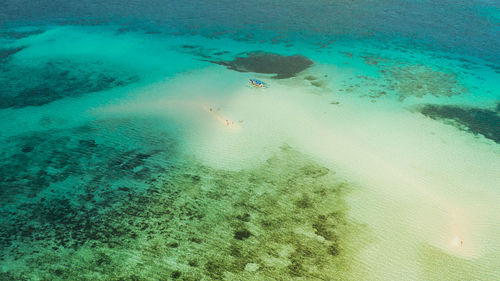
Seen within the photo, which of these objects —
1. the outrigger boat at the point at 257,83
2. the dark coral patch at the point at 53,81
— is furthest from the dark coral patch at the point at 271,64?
the dark coral patch at the point at 53,81

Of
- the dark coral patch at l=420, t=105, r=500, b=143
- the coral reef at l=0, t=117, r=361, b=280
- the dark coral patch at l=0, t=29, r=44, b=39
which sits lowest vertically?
the coral reef at l=0, t=117, r=361, b=280

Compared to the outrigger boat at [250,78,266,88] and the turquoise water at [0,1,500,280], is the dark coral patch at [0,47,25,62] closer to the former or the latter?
the turquoise water at [0,1,500,280]

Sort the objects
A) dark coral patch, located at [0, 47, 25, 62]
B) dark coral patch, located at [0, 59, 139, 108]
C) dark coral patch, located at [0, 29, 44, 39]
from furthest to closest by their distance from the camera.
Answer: dark coral patch, located at [0, 29, 44, 39] < dark coral patch, located at [0, 47, 25, 62] < dark coral patch, located at [0, 59, 139, 108]

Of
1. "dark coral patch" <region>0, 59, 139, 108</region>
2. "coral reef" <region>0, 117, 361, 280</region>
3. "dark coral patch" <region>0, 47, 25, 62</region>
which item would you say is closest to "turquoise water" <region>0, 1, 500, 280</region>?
"coral reef" <region>0, 117, 361, 280</region>

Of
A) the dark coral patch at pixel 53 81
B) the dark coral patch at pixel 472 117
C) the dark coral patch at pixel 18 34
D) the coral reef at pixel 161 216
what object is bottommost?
the coral reef at pixel 161 216

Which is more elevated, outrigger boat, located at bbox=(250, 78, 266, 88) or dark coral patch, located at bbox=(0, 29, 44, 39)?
dark coral patch, located at bbox=(0, 29, 44, 39)

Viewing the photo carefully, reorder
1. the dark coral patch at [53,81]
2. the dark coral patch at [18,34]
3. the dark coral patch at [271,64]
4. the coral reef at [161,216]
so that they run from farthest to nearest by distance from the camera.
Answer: the dark coral patch at [18,34] < the dark coral patch at [271,64] < the dark coral patch at [53,81] < the coral reef at [161,216]

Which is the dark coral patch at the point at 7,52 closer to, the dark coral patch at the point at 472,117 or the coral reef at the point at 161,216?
the coral reef at the point at 161,216
